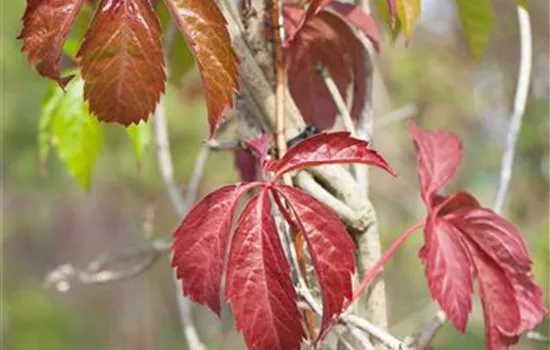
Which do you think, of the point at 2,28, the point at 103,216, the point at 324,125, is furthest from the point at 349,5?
the point at 103,216

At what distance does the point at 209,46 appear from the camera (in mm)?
543

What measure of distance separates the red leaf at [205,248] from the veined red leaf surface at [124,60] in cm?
10

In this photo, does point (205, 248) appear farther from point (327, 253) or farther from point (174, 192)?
point (174, 192)

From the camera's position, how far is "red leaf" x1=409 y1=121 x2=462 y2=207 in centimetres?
77

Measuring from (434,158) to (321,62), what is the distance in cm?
15

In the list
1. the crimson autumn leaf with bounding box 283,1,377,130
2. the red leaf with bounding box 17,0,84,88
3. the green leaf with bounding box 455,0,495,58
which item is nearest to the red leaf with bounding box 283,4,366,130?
the crimson autumn leaf with bounding box 283,1,377,130

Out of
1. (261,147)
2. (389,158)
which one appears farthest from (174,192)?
(389,158)

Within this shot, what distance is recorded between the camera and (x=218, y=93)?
1.79ft

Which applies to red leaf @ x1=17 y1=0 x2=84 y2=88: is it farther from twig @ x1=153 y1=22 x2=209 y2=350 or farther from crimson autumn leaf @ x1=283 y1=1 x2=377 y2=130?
twig @ x1=153 y1=22 x2=209 y2=350

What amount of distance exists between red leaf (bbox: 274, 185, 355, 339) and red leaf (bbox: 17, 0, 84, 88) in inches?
7.3

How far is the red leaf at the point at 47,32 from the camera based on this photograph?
1.72 ft

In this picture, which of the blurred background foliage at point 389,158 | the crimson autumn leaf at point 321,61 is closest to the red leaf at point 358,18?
the crimson autumn leaf at point 321,61

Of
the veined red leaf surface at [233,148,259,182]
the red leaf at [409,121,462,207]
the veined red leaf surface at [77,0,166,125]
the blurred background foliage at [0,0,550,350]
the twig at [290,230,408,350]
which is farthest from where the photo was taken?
the blurred background foliage at [0,0,550,350]

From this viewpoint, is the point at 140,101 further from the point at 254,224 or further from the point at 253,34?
the point at 253,34
